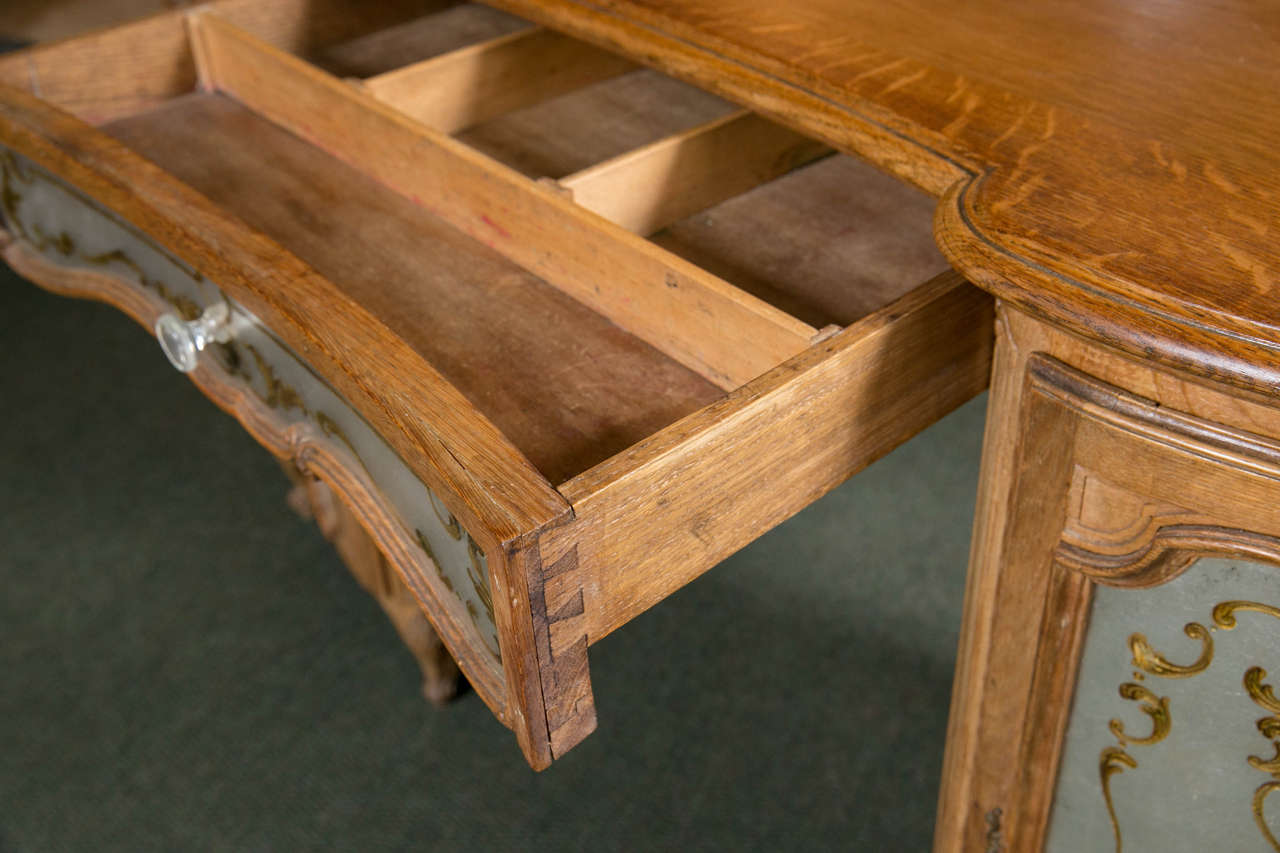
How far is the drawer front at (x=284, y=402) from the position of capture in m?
0.69

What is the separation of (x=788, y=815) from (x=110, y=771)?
79cm

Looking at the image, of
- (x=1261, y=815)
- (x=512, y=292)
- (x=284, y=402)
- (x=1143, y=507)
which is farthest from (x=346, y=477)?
(x=1261, y=815)

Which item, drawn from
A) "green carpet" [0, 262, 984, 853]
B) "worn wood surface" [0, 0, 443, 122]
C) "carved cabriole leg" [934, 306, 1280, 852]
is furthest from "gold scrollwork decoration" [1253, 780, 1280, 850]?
"worn wood surface" [0, 0, 443, 122]

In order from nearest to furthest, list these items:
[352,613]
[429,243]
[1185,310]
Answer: [1185,310], [429,243], [352,613]

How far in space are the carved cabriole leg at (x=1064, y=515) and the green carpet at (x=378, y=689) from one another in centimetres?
49

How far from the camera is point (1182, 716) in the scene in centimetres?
73

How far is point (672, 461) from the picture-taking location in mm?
634

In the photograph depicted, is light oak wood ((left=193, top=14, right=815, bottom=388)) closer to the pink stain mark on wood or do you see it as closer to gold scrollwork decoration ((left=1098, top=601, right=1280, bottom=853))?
the pink stain mark on wood

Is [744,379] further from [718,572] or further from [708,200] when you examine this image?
[718,572]

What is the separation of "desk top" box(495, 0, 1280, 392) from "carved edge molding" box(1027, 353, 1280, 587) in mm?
56

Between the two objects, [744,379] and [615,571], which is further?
[744,379]

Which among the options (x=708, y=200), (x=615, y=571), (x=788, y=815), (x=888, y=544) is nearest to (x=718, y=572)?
(x=888, y=544)

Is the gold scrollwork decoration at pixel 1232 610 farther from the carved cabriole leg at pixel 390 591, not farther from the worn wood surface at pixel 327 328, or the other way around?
the carved cabriole leg at pixel 390 591

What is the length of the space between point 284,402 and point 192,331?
0.30 feet
